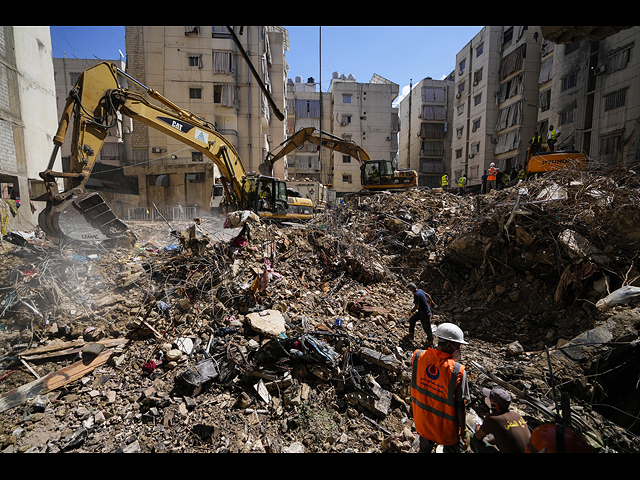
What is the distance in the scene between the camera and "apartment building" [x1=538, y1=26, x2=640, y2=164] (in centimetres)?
1148

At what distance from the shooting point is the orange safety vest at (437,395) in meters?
2.14

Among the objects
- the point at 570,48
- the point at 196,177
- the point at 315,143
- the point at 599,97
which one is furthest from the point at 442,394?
the point at 570,48

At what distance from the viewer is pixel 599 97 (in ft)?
42.5

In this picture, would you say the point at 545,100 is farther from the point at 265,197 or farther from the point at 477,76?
the point at 265,197

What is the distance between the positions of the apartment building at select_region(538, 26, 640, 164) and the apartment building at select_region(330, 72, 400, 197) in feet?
54.3

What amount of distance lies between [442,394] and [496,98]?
89.8 ft

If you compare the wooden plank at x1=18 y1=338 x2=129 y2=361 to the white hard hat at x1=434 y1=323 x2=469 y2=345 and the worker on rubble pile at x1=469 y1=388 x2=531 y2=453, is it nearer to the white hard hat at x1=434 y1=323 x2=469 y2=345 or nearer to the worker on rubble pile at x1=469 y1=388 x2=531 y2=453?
the white hard hat at x1=434 y1=323 x2=469 y2=345

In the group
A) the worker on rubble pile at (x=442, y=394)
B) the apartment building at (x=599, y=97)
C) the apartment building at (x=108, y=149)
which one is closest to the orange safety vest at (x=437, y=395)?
the worker on rubble pile at (x=442, y=394)

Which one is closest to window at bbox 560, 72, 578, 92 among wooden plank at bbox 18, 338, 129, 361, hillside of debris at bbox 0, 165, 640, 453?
hillside of debris at bbox 0, 165, 640, 453

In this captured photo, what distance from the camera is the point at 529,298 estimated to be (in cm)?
532

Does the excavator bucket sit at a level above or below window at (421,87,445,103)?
below

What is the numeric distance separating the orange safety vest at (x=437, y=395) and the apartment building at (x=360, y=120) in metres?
29.9

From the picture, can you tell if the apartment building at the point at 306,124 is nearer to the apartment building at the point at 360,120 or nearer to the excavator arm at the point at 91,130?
the apartment building at the point at 360,120
